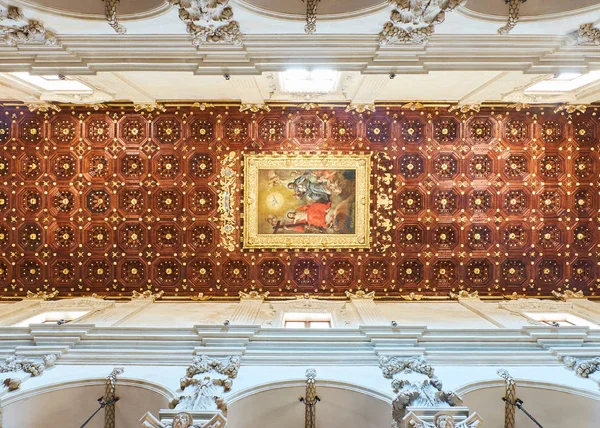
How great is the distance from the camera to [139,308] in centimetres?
1020

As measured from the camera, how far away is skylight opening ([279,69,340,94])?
31.6 ft

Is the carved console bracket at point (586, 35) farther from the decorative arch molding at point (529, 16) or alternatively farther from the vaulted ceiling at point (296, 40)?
the decorative arch molding at point (529, 16)

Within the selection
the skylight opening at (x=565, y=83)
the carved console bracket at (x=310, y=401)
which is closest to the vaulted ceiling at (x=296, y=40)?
the skylight opening at (x=565, y=83)

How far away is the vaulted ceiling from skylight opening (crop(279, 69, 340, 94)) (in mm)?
622

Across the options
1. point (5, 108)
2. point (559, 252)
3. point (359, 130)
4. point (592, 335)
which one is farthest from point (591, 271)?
point (5, 108)

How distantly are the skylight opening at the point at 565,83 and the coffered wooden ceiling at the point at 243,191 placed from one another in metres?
0.78

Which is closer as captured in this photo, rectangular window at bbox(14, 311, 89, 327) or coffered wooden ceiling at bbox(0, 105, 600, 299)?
rectangular window at bbox(14, 311, 89, 327)

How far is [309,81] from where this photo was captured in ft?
32.8

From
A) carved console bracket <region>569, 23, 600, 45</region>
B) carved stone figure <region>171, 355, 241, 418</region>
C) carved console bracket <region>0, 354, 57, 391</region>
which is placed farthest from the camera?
carved console bracket <region>0, 354, 57, 391</region>

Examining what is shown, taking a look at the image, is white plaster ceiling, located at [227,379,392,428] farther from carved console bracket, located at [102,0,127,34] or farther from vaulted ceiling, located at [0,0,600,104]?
carved console bracket, located at [102,0,127,34]

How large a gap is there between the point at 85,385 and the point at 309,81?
8.55m

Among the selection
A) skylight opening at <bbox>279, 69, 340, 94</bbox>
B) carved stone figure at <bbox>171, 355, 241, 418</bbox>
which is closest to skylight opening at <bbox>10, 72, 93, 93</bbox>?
skylight opening at <bbox>279, 69, 340, 94</bbox>

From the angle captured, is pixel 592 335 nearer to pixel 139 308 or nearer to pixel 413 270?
pixel 413 270

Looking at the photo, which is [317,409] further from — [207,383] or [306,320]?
[306,320]
